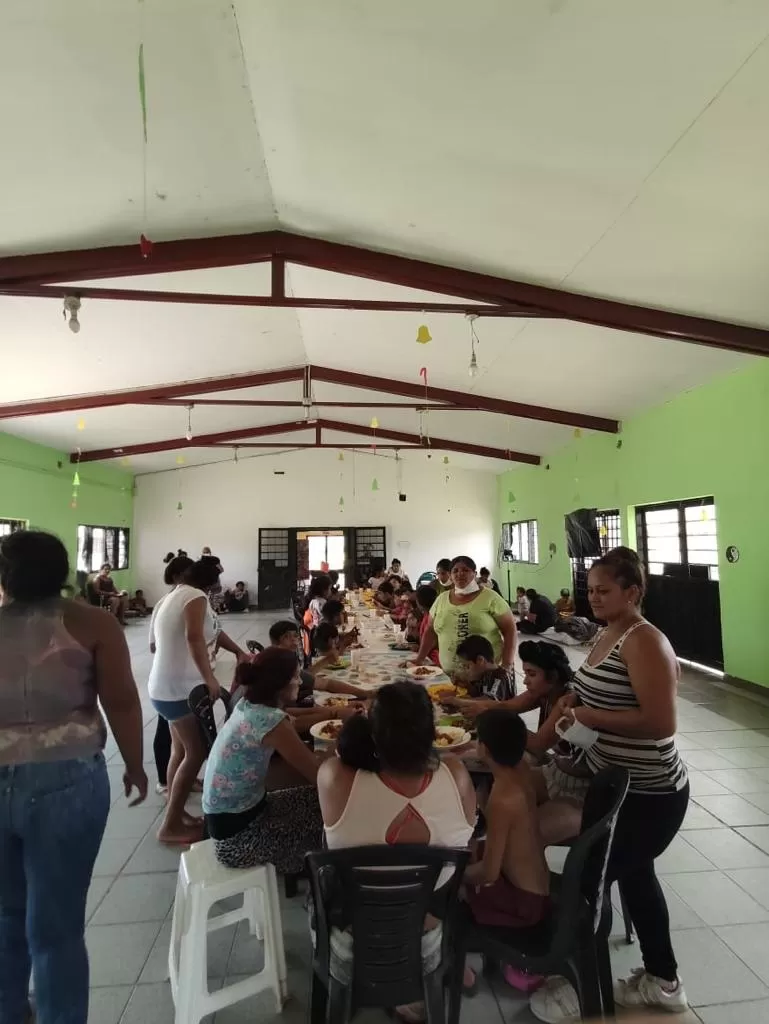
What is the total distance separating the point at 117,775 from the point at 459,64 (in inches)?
162

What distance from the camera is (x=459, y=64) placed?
2.31 m

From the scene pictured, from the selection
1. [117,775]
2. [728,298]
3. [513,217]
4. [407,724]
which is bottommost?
[117,775]

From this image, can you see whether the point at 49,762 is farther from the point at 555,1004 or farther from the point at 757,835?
the point at 757,835

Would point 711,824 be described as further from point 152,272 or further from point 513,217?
point 152,272

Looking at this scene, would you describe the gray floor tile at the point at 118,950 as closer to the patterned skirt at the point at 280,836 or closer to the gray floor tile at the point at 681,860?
the patterned skirt at the point at 280,836

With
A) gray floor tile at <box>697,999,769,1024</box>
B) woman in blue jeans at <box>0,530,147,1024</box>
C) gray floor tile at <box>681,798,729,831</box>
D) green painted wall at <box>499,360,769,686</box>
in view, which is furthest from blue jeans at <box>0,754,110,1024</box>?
green painted wall at <box>499,360,769,686</box>

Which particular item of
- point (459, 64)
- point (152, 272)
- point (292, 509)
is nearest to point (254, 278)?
point (152, 272)

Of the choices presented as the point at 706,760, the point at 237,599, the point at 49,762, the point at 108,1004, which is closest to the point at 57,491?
the point at 237,599

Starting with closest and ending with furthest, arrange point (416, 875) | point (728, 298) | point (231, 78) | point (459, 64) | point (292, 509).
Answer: point (416, 875), point (459, 64), point (231, 78), point (728, 298), point (292, 509)

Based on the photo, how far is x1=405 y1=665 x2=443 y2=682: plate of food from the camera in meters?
2.89

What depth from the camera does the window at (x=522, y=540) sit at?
1083 centimetres

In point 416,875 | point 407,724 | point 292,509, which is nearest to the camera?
point 416,875

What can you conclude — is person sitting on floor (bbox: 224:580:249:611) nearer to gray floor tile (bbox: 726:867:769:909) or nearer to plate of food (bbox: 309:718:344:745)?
plate of food (bbox: 309:718:344:745)

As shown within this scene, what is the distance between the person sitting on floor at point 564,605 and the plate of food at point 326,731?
23.0ft
